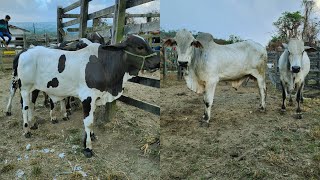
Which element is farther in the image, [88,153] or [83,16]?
[83,16]

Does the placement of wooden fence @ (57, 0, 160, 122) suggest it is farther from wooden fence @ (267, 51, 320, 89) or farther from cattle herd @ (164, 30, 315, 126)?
wooden fence @ (267, 51, 320, 89)

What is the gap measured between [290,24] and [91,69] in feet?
19.2

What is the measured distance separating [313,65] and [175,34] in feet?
21.8

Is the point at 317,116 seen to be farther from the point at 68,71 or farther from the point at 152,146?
the point at 68,71

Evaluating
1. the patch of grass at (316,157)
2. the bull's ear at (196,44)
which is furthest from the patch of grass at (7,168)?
the patch of grass at (316,157)

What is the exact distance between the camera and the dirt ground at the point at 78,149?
3.36m

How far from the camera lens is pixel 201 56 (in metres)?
5.09

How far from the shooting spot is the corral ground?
3.38 meters

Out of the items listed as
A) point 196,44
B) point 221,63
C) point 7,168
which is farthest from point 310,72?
point 7,168

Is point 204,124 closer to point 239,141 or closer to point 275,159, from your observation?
point 239,141

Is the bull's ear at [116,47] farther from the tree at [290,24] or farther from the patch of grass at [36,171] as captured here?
A: the tree at [290,24]

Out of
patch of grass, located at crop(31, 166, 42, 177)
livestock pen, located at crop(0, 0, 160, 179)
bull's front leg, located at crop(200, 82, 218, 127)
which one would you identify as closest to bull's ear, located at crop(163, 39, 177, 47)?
livestock pen, located at crop(0, 0, 160, 179)

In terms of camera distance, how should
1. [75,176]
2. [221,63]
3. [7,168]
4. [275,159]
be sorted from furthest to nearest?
1. [221,63]
2. [275,159]
3. [7,168]
4. [75,176]

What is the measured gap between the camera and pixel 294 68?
5.16 meters
